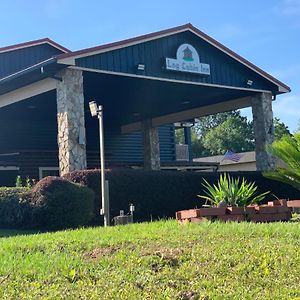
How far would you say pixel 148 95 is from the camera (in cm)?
2070

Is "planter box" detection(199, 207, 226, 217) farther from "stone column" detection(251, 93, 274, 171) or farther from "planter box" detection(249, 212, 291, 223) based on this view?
"stone column" detection(251, 93, 274, 171)

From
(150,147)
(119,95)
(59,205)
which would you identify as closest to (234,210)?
(59,205)

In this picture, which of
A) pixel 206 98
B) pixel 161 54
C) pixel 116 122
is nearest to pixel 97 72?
pixel 161 54

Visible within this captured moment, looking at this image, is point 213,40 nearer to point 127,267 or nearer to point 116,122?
point 116,122

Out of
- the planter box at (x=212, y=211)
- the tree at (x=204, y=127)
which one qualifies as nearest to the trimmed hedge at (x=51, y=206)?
the planter box at (x=212, y=211)

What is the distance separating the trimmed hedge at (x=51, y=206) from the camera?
1191cm

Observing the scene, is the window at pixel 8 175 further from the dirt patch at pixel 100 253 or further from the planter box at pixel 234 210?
the dirt patch at pixel 100 253

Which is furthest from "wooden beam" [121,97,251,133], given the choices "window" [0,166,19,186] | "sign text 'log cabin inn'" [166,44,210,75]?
"window" [0,166,19,186]

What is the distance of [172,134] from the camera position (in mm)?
30953

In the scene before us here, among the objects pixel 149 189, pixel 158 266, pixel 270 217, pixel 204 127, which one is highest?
pixel 204 127

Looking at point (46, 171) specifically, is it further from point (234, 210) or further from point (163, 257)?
point (163, 257)

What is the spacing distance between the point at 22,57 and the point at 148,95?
826 centimetres

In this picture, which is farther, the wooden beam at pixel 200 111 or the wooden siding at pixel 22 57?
the wooden siding at pixel 22 57

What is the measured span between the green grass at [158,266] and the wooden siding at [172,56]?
9.05m
